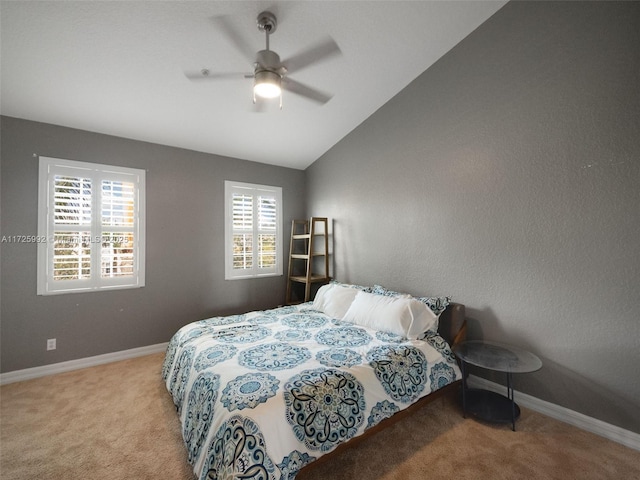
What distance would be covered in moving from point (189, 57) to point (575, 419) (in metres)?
3.85

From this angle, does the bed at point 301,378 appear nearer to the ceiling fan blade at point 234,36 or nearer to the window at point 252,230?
the window at point 252,230

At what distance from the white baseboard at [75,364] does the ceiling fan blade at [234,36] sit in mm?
3160

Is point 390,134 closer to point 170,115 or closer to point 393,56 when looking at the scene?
point 393,56

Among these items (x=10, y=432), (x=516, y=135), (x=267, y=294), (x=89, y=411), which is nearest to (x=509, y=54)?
(x=516, y=135)

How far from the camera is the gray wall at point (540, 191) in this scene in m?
1.74

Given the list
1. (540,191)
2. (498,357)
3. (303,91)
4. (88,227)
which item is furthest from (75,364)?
(540,191)

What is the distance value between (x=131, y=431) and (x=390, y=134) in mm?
3450

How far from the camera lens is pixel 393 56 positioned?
8.06 feet

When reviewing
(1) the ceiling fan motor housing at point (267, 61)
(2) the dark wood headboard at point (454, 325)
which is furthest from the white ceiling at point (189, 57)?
(2) the dark wood headboard at point (454, 325)

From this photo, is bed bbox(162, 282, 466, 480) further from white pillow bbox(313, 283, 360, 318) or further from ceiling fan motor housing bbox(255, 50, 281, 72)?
ceiling fan motor housing bbox(255, 50, 281, 72)

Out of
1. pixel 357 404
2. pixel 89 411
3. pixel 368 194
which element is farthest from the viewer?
pixel 368 194

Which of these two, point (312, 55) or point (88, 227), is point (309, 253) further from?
point (88, 227)

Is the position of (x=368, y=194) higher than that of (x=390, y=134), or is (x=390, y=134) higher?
(x=390, y=134)

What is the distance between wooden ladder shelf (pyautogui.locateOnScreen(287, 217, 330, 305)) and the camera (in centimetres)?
372
